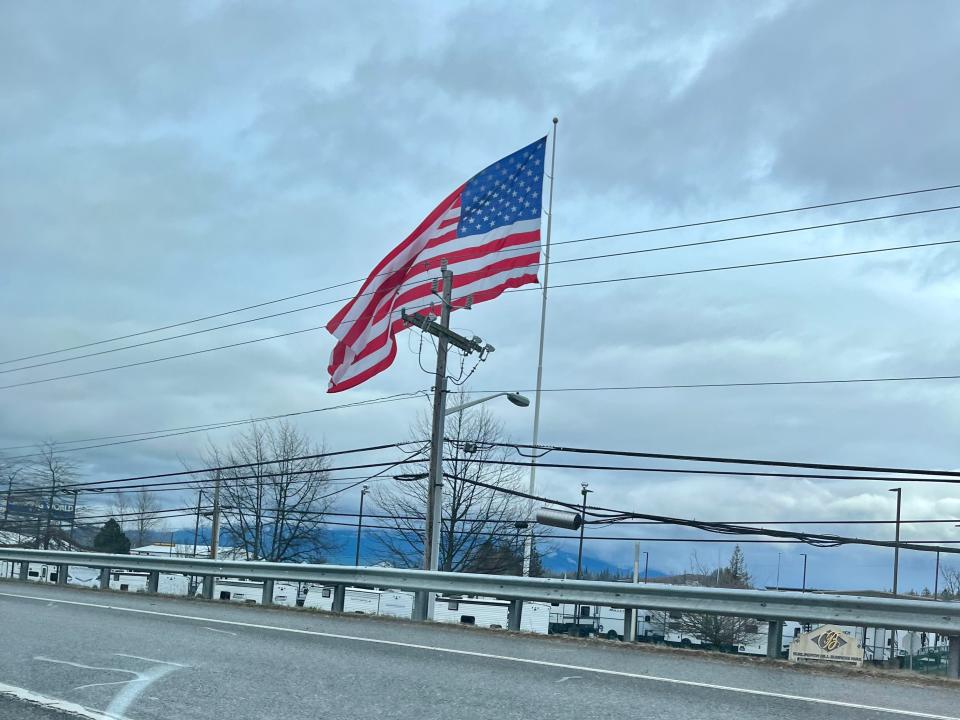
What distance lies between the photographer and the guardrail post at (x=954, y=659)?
10281mm

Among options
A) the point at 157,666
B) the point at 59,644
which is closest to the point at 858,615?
the point at 157,666

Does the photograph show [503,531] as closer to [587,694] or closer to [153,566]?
[153,566]

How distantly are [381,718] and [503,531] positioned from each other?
38.3 m

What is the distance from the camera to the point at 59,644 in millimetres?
10500

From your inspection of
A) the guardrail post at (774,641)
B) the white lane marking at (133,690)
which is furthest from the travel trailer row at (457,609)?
the white lane marking at (133,690)

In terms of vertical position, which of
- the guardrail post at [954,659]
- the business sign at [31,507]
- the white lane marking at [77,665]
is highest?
the guardrail post at [954,659]

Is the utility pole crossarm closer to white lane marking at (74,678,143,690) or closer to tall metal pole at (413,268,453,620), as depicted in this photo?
tall metal pole at (413,268,453,620)

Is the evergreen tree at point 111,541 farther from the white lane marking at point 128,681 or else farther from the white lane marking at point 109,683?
the white lane marking at point 109,683

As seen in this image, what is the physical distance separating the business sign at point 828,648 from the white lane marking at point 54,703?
781 cm

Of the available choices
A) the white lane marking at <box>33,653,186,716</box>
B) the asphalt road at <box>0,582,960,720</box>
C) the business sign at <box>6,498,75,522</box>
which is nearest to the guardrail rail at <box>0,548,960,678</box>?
the asphalt road at <box>0,582,960,720</box>

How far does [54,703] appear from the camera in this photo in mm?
7340

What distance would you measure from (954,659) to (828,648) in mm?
2306

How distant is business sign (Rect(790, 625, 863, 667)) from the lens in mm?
12430

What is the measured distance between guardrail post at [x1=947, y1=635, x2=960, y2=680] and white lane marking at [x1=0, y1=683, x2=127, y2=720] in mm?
8305
